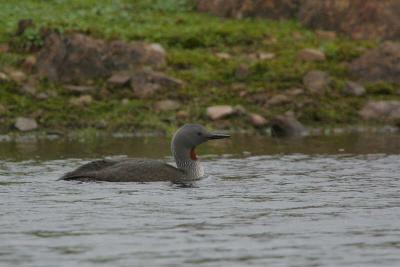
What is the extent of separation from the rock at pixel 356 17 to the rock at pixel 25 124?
7563mm

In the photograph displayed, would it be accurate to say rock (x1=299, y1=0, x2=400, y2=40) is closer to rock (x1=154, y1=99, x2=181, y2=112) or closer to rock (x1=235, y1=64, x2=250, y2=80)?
rock (x1=235, y1=64, x2=250, y2=80)

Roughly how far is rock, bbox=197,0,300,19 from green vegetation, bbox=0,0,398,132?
1.22 feet

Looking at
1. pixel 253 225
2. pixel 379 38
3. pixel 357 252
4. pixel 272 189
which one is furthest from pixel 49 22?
pixel 357 252

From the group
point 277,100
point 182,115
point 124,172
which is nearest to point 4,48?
point 182,115

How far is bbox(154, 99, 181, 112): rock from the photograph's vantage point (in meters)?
22.4

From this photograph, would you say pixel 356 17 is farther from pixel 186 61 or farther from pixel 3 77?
pixel 3 77

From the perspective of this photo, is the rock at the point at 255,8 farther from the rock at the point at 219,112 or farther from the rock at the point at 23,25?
the rock at the point at 219,112

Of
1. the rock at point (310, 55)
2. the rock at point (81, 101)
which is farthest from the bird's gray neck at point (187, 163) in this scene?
the rock at point (310, 55)

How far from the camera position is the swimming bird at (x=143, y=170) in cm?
1549

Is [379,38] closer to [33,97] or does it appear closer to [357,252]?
[33,97]

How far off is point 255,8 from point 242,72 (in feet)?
12.9

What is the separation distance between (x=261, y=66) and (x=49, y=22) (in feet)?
14.3

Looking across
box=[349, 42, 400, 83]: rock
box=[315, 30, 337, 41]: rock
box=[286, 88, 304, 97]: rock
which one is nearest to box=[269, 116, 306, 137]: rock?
box=[286, 88, 304, 97]: rock

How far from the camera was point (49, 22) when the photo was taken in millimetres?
24703
